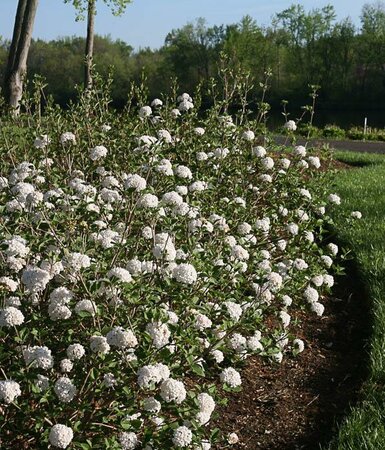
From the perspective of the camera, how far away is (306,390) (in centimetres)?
408

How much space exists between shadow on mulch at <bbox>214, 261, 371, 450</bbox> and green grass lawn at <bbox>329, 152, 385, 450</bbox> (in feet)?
0.42

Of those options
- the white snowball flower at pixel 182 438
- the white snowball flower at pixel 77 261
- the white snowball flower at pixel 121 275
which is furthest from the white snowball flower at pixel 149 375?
the white snowball flower at pixel 77 261

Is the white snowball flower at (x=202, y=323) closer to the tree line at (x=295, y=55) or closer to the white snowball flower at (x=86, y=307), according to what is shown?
the white snowball flower at (x=86, y=307)

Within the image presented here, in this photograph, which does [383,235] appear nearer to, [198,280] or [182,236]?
[182,236]

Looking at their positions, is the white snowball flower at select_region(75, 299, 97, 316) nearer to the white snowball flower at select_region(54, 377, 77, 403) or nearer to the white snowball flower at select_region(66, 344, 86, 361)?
the white snowball flower at select_region(66, 344, 86, 361)

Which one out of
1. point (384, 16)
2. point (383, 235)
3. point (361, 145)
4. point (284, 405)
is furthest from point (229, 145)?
point (384, 16)

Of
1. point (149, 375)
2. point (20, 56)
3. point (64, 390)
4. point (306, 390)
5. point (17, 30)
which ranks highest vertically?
point (17, 30)

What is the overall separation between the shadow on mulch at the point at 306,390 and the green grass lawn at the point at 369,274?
129 millimetres

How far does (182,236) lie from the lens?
12.9ft

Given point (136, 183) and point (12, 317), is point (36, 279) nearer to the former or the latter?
point (12, 317)

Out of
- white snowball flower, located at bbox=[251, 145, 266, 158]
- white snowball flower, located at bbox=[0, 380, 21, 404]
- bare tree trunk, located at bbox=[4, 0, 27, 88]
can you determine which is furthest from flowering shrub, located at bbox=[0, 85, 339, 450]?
bare tree trunk, located at bbox=[4, 0, 27, 88]

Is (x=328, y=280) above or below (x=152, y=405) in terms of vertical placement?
above

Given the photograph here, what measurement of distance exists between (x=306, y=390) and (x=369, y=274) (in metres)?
1.76

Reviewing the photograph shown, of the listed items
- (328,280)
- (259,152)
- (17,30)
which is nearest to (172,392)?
(328,280)
